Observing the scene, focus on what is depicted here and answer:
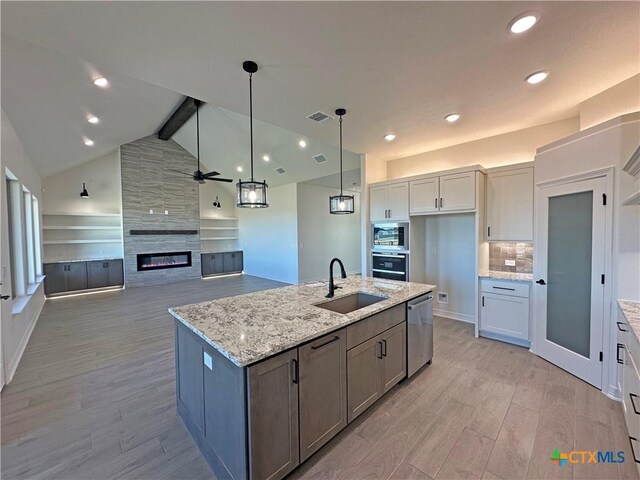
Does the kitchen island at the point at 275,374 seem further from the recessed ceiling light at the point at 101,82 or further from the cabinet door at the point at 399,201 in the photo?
the recessed ceiling light at the point at 101,82

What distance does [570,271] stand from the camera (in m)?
2.91

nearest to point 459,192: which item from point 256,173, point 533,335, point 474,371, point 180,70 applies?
point 533,335

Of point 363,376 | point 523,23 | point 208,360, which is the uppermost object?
point 523,23

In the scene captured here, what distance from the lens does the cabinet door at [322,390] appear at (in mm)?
1706

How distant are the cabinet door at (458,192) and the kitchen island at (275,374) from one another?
2.17 metres

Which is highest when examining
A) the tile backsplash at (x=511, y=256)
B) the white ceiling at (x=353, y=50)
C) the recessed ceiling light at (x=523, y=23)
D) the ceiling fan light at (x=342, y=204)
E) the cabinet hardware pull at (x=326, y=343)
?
the white ceiling at (x=353, y=50)

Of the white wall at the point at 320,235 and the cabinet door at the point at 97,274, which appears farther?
the white wall at the point at 320,235

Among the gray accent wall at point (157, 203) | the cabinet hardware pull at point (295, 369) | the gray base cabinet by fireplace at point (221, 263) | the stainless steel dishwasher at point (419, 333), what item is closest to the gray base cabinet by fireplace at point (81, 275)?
the gray accent wall at point (157, 203)

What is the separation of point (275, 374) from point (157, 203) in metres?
8.26

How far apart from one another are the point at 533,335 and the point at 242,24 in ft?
14.3

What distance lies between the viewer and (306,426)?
1727 millimetres

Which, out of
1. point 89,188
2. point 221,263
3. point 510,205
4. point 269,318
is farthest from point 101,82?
point 221,263

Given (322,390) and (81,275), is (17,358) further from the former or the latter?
(81,275)

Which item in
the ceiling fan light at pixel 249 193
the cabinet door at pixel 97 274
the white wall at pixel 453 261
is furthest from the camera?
the cabinet door at pixel 97 274
